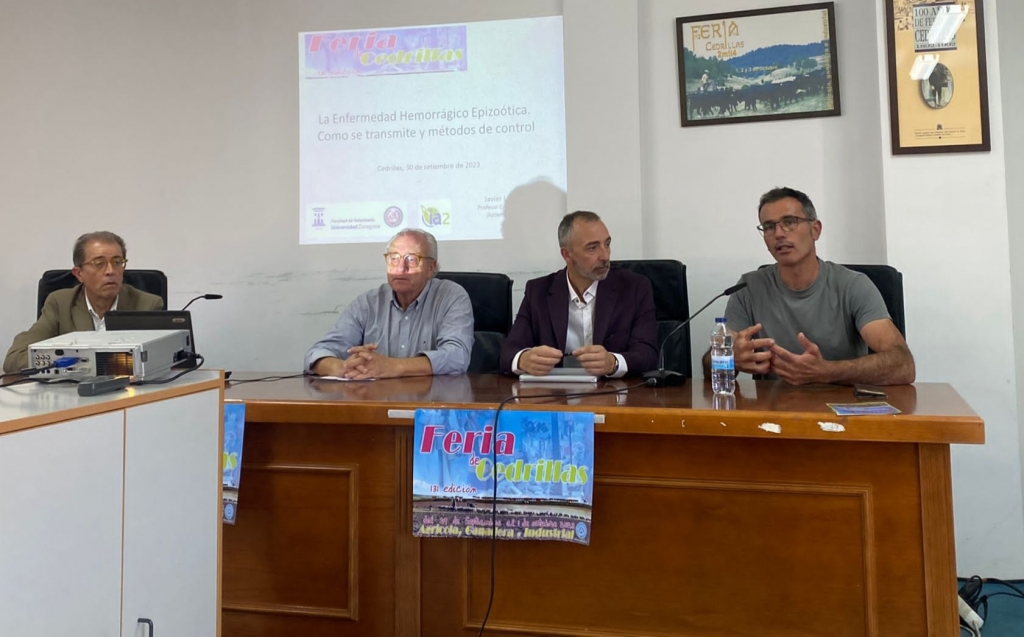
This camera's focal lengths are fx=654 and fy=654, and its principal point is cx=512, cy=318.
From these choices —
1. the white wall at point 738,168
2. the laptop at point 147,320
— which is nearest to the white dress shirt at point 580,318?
the white wall at point 738,168

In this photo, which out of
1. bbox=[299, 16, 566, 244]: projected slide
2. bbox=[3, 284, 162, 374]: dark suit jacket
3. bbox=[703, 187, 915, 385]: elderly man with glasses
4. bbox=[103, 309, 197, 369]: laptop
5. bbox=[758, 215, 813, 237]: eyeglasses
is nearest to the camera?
bbox=[103, 309, 197, 369]: laptop

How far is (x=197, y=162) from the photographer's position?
10.4 feet

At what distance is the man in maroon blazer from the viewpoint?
6.66 ft

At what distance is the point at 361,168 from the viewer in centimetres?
302

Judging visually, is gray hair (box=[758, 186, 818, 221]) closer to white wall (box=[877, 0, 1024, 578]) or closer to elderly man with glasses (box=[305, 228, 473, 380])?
white wall (box=[877, 0, 1024, 578])

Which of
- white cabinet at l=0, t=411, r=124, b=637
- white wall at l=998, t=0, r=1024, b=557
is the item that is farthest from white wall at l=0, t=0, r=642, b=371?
white cabinet at l=0, t=411, r=124, b=637

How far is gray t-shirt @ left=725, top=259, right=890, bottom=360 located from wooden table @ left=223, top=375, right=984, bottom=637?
13.9 inches

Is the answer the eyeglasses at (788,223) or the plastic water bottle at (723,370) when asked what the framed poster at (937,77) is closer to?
the eyeglasses at (788,223)

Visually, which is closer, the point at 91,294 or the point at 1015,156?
the point at 91,294

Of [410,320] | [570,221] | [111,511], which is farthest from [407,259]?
[111,511]

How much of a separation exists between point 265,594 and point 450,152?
2.04m

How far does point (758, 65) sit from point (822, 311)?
130 centimetres

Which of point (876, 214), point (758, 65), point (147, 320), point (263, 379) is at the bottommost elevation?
point (263, 379)

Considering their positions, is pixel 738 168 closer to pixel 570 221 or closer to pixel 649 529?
pixel 570 221
